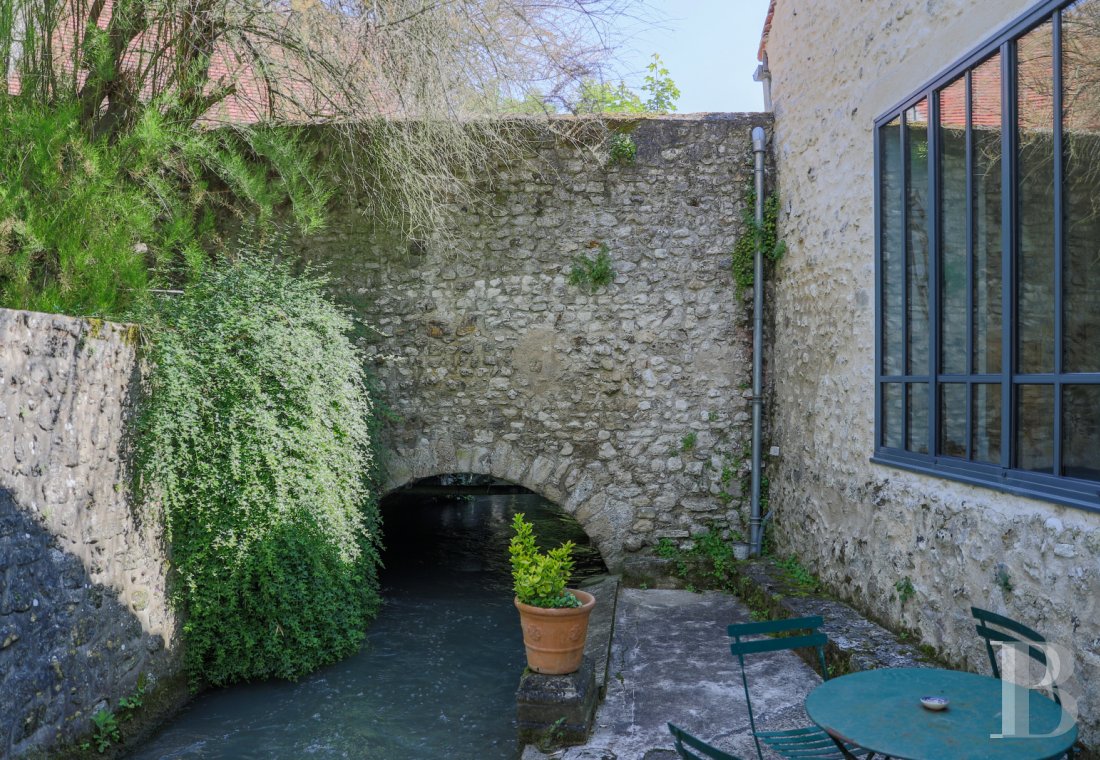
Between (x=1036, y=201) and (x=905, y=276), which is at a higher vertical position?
(x=1036, y=201)

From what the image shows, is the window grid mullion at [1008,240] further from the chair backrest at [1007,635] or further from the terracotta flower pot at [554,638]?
the terracotta flower pot at [554,638]

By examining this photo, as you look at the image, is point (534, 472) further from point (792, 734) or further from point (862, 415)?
point (792, 734)

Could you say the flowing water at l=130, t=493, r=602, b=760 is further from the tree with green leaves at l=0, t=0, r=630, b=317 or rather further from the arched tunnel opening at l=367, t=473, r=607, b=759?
the tree with green leaves at l=0, t=0, r=630, b=317

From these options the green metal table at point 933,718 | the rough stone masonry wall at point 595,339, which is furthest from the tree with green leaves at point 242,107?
the green metal table at point 933,718

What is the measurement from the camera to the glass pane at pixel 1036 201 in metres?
3.31

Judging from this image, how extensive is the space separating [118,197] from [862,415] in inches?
198

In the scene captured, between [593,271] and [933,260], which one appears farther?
[593,271]

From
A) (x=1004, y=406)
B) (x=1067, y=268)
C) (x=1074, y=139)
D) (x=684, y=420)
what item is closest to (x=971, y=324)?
(x=1004, y=406)

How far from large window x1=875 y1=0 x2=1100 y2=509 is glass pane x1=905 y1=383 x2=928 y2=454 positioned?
1cm

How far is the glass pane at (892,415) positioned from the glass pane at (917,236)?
0.21 meters

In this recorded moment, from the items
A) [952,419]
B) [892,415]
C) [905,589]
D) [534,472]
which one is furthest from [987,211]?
[534,472]

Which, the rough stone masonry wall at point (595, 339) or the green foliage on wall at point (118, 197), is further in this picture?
the rough stone masonry wall at point (595, 339)

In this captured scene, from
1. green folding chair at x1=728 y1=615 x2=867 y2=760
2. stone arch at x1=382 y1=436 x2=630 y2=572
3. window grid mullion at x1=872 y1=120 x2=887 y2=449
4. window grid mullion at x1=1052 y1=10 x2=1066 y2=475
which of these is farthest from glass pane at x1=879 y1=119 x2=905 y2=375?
stone arch at x1=382 y1=436 x2=630 y2=572

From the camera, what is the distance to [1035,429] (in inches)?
136
